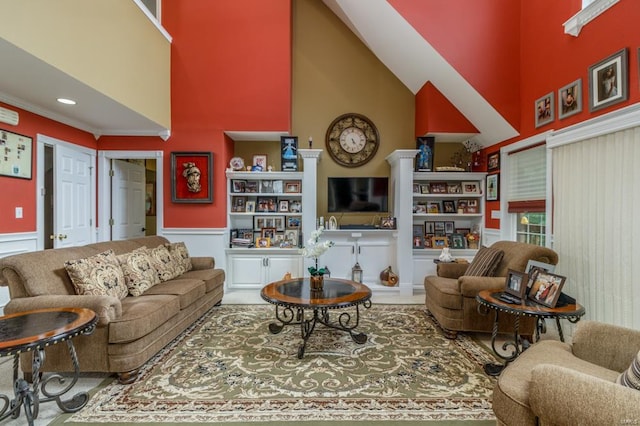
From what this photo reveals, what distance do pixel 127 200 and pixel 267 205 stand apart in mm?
2315

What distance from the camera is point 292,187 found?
507 centimetres

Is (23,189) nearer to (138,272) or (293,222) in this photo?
(138,272)

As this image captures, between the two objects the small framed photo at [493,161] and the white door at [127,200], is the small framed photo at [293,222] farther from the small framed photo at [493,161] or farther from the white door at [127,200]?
the small framed photo at [493,161]

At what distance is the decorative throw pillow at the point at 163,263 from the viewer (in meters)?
3.46

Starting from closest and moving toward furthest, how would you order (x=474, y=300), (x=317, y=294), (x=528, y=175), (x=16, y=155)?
(x=317, y=294) → (x=474, y=300) → (x=16, y=155) → (x=528, y=175)

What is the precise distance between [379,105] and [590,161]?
124 inches

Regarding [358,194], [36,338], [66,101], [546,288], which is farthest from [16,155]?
[546,288]

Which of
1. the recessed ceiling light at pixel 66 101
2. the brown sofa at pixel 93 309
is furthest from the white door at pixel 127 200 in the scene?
the brown sofa at pixel 93 309

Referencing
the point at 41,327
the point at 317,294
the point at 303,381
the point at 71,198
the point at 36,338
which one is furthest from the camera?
the point at 71,198

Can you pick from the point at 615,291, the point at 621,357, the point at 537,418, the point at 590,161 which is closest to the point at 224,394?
the point at 537,418

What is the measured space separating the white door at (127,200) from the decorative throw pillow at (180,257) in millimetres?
1579

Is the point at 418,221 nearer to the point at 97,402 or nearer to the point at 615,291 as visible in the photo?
the point at 615,291

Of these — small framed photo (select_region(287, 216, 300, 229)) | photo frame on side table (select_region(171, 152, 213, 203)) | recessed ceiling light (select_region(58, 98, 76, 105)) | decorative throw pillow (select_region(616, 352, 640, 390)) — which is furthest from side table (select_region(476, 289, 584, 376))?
recessed ceiling light (select_region(58, 98, 76, 105))

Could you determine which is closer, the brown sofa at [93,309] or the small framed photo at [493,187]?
the brown sofa at [93,309]
